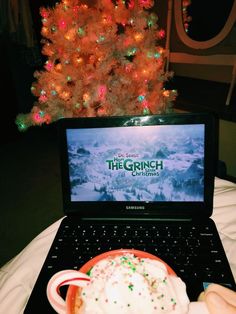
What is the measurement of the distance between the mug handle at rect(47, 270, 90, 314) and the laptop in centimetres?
21

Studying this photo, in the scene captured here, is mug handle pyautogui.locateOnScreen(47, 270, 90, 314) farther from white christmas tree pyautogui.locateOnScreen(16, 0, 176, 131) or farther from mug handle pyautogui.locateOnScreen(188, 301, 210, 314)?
white christmas tree pyautogui.locateOnScreen(16, 0, 176, 131)

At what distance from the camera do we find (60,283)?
0.42m

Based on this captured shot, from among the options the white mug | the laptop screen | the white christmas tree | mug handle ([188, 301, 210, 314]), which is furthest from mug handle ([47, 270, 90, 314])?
the white christmas tree

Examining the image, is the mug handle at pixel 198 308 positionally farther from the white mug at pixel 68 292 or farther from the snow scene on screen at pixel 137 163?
the snow scene on screen at pixel 137 163

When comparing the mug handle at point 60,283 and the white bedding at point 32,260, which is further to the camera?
the white bedding at point 32,260

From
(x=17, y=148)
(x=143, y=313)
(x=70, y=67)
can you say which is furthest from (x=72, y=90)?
(x=17, y=148)

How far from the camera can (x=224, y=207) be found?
0.82m

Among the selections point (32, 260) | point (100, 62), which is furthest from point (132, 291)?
point (100, 62)

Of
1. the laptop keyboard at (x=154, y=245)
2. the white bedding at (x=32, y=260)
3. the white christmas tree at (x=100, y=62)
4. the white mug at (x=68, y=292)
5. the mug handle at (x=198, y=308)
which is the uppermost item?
the white christmas tree at (x=100, y=62)

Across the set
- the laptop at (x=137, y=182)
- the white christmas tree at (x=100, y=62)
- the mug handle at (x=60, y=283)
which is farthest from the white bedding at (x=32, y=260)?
the white christmas tree at (x=100, y=62)

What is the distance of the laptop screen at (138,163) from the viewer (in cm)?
73

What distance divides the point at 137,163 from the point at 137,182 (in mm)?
58

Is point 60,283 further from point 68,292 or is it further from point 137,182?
point 137,182

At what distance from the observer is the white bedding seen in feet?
1.94
